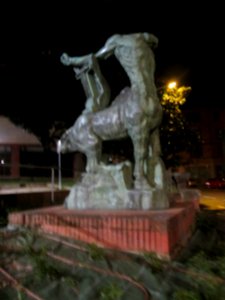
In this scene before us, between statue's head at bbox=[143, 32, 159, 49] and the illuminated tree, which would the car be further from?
statue's head at bbox=[143, 32, 159, 49]

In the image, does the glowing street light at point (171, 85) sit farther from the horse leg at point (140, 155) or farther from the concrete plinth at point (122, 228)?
the concrete plinth at point (122, 228)

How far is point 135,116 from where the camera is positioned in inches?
251

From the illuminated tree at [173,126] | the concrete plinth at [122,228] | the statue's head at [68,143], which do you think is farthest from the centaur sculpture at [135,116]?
the illuminated tree at [173,126]

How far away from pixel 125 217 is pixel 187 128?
10.7 m

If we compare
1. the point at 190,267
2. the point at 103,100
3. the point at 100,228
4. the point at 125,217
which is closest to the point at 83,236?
the point at 100,228

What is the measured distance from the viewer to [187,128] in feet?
50.2

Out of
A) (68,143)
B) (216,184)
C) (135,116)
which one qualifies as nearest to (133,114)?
(135,116)

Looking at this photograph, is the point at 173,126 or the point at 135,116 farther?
the point at 173,126

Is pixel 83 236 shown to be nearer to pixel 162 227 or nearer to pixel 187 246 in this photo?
pixel 162 227

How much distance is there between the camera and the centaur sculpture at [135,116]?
21.0 ft

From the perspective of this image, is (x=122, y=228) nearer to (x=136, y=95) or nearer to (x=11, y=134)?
(x=136, y=95)

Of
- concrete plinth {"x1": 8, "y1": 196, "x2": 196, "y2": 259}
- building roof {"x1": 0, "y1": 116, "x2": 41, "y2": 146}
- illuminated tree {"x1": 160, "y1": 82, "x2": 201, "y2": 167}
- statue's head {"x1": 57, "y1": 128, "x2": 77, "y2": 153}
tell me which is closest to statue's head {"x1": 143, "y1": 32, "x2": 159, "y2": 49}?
statue's head {"x1": 57, "y1": 128, "x2": 77, "y2": 153}

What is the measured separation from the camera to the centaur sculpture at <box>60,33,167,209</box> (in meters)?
6.41

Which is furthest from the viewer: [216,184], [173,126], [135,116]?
[216,184]
